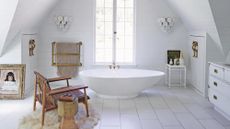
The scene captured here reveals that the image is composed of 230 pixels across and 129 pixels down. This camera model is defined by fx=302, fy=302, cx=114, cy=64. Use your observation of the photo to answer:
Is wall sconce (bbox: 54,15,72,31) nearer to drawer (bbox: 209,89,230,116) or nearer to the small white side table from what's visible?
the small white side table

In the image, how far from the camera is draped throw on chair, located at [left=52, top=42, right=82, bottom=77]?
23.4ft

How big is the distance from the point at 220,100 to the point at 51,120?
2.60 meters

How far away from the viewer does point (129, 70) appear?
6879 millimetres

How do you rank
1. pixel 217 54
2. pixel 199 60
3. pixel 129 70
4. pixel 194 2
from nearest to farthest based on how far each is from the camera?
pixel 194 2, pixel 217 54, pixel 199 60, pixel 129 70

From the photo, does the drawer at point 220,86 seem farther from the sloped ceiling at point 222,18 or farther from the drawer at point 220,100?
the sloped ceiling at point 222,18

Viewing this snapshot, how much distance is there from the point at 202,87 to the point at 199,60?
1.97 ft

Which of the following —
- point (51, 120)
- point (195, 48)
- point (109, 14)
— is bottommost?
point (51, 120)

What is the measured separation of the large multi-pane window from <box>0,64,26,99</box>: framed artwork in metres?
2.11

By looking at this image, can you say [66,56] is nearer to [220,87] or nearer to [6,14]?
[6,14]

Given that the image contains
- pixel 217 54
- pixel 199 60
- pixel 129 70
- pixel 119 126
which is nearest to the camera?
pixel 119 126

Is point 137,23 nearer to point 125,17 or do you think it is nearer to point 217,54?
point 125,17

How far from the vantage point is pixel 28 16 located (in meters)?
5.75

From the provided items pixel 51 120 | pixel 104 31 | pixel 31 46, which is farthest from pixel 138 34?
pixel 51 120

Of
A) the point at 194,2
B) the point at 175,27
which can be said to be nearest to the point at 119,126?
the point at 194,2
